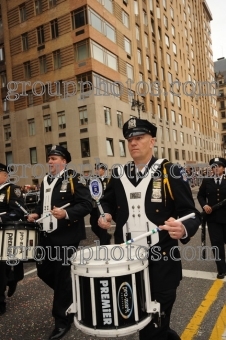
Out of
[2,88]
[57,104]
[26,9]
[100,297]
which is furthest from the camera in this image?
[2,88]

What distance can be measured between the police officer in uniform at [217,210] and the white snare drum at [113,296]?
10.5 ft

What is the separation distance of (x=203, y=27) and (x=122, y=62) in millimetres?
44190

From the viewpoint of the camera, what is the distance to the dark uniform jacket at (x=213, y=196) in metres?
5.24

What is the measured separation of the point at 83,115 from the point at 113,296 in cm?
2643

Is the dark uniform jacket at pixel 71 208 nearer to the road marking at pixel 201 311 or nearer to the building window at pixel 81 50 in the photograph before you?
the road marking at pixel 201 311

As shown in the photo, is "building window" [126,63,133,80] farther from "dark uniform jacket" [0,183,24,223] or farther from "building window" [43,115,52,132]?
"dark uniform jacket" [0,183,24,223]

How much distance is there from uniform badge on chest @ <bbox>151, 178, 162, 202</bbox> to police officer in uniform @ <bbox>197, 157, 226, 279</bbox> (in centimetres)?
303

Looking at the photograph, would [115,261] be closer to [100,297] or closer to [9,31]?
[100,297]

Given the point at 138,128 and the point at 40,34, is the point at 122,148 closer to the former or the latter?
the point at 40,34

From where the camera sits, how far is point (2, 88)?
113 ft

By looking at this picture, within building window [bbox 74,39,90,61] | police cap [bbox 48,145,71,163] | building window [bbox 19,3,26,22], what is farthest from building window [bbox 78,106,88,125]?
police cap [bbox 48,145,71,163]

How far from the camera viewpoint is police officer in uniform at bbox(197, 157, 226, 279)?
507cm

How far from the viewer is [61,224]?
3.73 metres

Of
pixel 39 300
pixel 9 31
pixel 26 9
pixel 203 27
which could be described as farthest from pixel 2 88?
pixel 203 27
